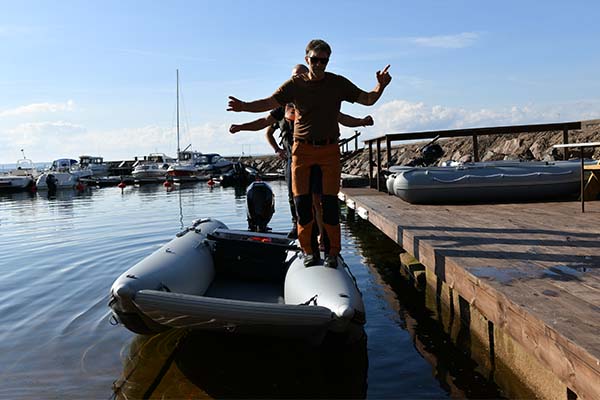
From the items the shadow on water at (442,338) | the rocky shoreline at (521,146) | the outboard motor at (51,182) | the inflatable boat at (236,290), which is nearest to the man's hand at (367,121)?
the inflatable boat at (236,290)

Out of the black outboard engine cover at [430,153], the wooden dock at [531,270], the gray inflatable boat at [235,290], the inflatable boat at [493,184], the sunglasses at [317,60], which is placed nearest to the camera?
the wooden dock at [531,270]

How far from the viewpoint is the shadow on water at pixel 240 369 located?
380 centimetres

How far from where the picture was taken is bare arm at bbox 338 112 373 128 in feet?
15.8

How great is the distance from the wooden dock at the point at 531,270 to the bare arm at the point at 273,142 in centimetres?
154

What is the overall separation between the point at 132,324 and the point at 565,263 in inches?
120

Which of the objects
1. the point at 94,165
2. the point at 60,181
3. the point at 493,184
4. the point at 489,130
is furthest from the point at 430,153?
the point at 94,165

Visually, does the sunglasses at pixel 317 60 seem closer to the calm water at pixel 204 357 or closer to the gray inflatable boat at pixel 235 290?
the gray inflatable boat at pixel 235 290

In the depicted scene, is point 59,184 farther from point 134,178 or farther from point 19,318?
point 19,318

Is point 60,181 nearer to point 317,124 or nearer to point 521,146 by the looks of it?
point 521,146

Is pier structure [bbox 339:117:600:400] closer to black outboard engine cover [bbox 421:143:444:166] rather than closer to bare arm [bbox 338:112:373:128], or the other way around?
bare arm [bbox 338:112:373:128]

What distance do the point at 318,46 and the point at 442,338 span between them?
2718 millimetres

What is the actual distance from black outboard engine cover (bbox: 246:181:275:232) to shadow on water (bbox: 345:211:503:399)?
175cm

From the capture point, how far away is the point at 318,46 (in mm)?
4102

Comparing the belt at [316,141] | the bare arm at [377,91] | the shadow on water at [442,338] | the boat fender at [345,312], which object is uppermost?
the bare arm at [377,91]
